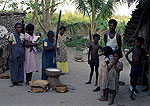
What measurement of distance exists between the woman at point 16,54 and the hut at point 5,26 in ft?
6.87

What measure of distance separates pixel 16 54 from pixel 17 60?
0.17 meters

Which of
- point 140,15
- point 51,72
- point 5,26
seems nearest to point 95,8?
point 5,26

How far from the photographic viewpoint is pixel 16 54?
630 cm

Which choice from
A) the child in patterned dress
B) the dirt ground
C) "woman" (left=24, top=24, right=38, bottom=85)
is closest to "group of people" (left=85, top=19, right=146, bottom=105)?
the child in patterned dress

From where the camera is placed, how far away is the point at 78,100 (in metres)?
5.08

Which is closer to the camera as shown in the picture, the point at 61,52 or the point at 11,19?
the point at 61,52

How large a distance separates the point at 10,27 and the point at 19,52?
3.27 m

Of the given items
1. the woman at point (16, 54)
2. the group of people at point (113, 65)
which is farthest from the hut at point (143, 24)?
the woman at point (16, 54)

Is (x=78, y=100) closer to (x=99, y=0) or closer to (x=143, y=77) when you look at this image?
(x=143, y=77)

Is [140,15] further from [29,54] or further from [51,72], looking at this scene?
[29,54]

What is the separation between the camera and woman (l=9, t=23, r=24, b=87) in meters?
6.25

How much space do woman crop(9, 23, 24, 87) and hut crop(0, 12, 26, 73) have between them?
2.09 metres

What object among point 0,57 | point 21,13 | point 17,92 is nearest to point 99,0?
point 21,13

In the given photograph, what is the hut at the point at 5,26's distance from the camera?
27.8 ft
